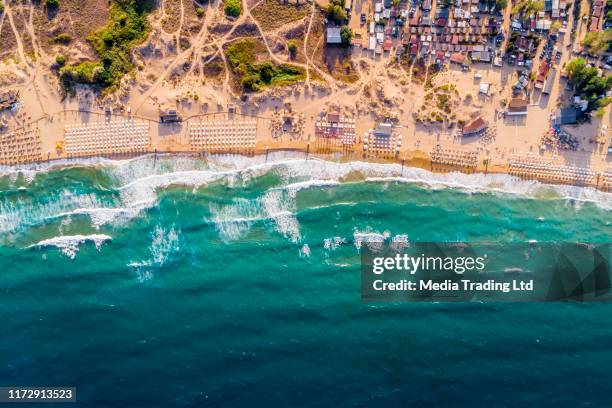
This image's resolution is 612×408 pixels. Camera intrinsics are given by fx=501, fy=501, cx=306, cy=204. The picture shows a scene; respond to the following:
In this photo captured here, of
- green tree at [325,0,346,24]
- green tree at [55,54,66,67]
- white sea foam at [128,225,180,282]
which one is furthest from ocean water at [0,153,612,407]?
green tree at [325,0,346,24]

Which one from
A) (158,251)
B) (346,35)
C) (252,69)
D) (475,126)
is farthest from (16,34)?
(475,126)

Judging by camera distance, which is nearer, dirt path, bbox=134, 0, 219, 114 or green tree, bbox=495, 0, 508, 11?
green tree, bbox=495, 0, 508, 11

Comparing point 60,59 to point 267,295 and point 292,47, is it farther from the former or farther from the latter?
point 267,295

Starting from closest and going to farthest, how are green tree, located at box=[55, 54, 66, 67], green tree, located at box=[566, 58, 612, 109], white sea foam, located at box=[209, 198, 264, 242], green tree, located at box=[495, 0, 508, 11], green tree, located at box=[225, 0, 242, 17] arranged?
green tree, located at box=[566, 58, 612, 109]
green tree, located at box=[495, 0, 508, 11]
green tree, located at box=[55, 54, 66, 67]
green tree, located at box=[225, 0, 242, 17]
white sea foam, located at box=[209, 198, 264, 242]

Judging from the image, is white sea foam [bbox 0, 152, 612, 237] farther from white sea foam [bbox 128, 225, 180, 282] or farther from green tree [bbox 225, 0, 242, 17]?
green tree [bbox 225, 0, 242, 17]

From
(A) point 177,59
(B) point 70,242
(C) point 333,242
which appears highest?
(A) point 177,59

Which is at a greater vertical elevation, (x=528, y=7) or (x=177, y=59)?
(x=528, y=7)

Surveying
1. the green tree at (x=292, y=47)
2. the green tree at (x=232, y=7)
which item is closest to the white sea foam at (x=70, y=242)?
the green tree at (x=232, y=7)
